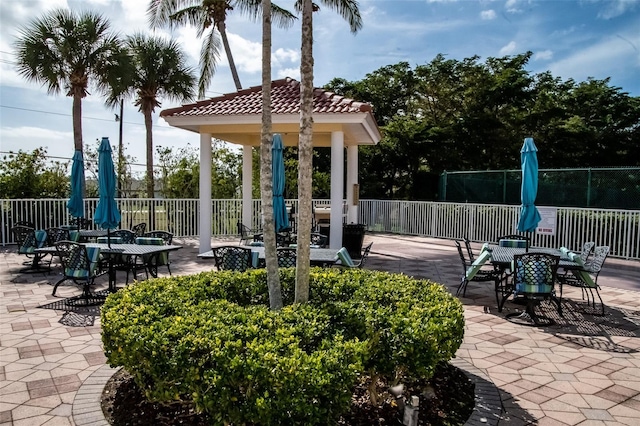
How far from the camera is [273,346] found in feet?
9.13

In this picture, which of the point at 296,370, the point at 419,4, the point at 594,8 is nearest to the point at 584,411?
the point at 296,370

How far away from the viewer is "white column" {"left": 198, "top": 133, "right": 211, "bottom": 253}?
1122 cm

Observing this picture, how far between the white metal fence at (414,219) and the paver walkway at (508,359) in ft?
15.4

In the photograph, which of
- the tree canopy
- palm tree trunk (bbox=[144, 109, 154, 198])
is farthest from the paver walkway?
the tree canopy

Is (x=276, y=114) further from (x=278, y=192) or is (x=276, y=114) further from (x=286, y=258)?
(x=286, y=258)

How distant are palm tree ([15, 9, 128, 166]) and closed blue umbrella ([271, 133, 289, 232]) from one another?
9.15 m

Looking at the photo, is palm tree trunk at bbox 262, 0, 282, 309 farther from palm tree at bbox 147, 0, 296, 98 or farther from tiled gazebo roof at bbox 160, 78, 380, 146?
palm tree at bbox 147, 0, 296, 98

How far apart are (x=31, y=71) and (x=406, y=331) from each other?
600 inches

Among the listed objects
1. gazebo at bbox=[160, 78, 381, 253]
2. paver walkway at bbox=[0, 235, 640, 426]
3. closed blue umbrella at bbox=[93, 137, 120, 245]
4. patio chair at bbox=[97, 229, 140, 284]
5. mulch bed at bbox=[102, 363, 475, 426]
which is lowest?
paver walkway at bbox=[0, 235, 640, 426]

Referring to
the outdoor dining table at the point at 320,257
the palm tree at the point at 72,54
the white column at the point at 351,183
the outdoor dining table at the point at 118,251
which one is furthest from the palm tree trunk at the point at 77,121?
the outdoor dining table at the point at 320,257

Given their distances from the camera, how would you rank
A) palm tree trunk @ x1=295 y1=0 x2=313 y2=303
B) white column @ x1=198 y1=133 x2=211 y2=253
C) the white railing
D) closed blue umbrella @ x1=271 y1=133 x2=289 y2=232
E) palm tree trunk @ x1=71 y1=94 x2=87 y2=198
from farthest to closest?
1. palm tree trunk @ x1=71 y1=94 x2=87 y2=198
2. the white railing
3. white column @ x1=198 y1=133 x2=211 y2=253
4. closed blue umbrella @ x1=271 y1=133 x2=289 y2=232
5. palm tree trunk @ x1=295 y1=0 x2=313 y2=303

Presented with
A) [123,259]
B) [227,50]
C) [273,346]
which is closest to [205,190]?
[123,259]

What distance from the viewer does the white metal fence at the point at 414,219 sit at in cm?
1218

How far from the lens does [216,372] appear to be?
2.65m
